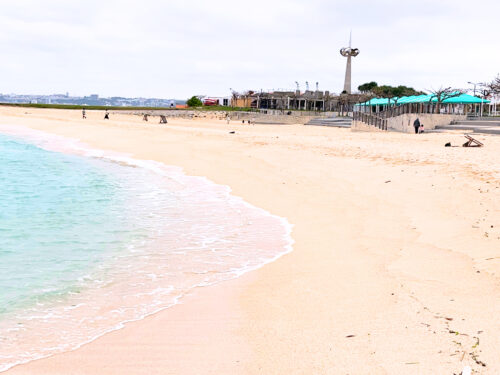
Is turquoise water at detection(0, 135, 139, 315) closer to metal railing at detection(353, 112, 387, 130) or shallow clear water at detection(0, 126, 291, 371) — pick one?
shallow clear water at detection(0, 126, 291, 371)

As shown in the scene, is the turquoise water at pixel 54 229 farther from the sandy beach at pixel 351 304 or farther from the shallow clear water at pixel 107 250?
the sandy beach at pixel 351 304

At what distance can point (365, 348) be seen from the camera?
442cm

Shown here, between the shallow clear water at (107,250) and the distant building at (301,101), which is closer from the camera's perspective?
→ the shallow clear water at (107,250)

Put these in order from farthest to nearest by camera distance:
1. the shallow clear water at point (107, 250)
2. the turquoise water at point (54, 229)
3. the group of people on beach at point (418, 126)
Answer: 1. the group of people on beach at point (418, 126)
2. the turquoise water at point (54, 229)
3. the shallow clear water at point (107, 250)

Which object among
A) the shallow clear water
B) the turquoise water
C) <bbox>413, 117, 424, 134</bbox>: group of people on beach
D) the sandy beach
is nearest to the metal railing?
<bbox>413, 117, 424, 134</bbox>: group of people on beach

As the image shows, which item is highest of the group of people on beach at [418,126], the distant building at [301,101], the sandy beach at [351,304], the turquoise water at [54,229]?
the distant building at [301,101]

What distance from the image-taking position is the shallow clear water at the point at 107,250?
5.60m

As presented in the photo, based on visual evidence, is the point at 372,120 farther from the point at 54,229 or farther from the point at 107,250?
the point at 107,250

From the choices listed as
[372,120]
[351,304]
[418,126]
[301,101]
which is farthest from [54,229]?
[301,101]

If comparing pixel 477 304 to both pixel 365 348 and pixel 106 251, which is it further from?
pixel 106 251

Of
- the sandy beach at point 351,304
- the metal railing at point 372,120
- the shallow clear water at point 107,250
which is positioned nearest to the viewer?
the sandy beach at point 351,304

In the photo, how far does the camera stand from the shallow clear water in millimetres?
5598

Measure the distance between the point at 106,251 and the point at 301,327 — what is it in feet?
14.3

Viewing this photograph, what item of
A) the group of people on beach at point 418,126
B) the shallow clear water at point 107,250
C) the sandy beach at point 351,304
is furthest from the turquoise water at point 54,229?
the group of people on beach at point 418,126
